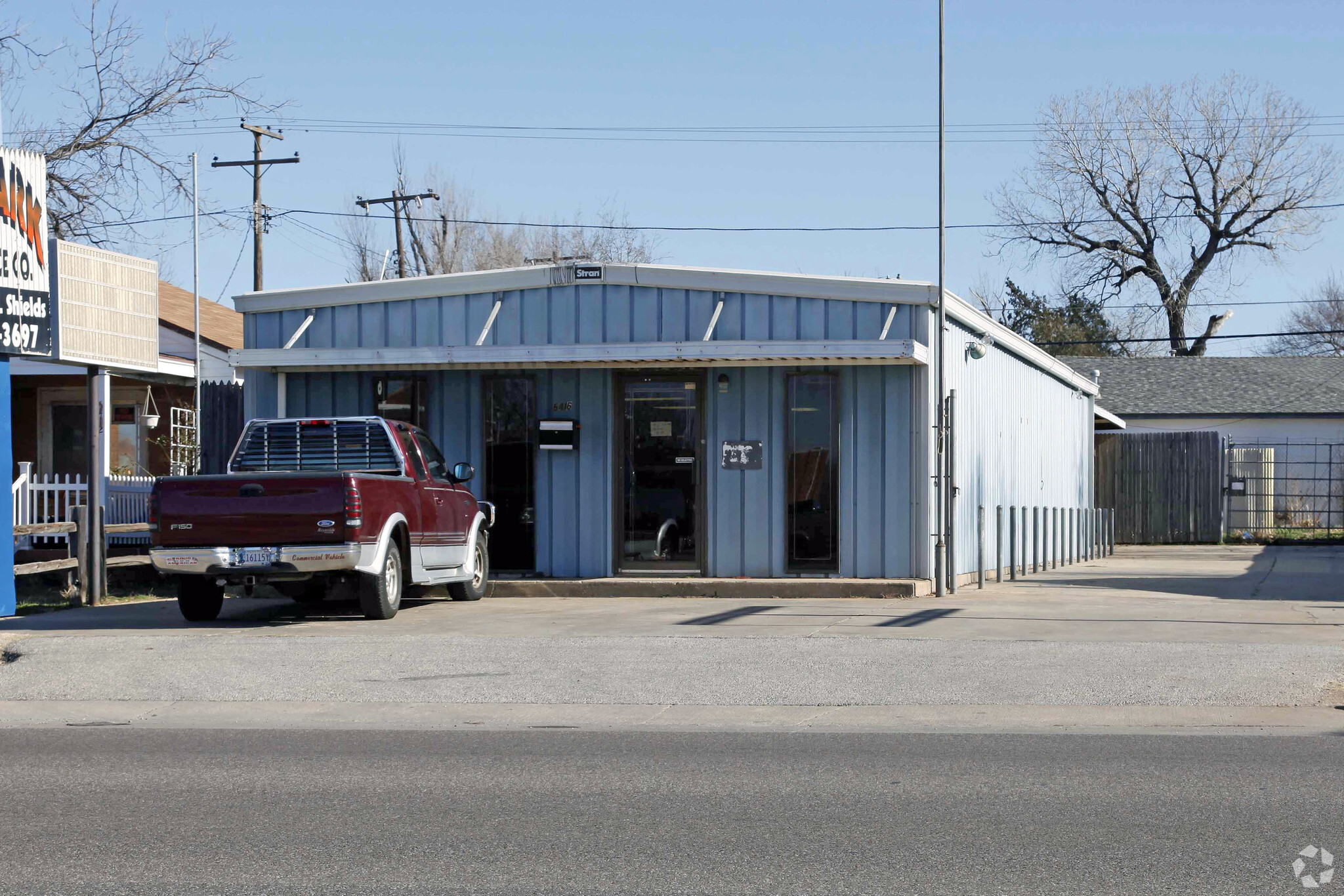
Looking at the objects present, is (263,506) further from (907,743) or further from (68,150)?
(68,150)

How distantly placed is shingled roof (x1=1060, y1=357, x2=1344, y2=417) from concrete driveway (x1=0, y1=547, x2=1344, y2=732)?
1046 inches

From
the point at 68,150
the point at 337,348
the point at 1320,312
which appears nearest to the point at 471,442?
the point at 337,348

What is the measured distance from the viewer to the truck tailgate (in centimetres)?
1289

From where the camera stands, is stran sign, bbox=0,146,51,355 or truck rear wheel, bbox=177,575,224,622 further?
stran sign, bbox=0,146,51,355

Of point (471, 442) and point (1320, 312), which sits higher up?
point (1320, 312)

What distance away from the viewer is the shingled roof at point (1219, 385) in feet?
132

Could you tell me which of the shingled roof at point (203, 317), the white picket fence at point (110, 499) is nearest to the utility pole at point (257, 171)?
the shingled roof at point (203, 317)

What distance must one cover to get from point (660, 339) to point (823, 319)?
1942 mm

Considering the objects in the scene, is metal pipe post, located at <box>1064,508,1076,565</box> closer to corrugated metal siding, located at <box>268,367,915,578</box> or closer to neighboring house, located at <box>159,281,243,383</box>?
corrugated metal siding, located at <box>268,367,915,578</box>

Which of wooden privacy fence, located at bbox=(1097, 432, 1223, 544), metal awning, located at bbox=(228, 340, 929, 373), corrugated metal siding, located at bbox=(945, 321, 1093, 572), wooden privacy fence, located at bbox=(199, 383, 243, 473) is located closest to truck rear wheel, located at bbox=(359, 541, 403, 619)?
metal awning, located at bbox=(228, 340, 929, 373)

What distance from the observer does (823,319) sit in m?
16.5

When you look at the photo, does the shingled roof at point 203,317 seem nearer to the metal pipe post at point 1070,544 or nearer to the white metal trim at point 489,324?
the white metal trim at point 489,324

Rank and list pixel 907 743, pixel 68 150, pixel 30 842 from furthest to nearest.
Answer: pixel 68 150 < pixel 907 743 < pixel 30 842

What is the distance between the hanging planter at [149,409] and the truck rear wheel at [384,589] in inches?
483
